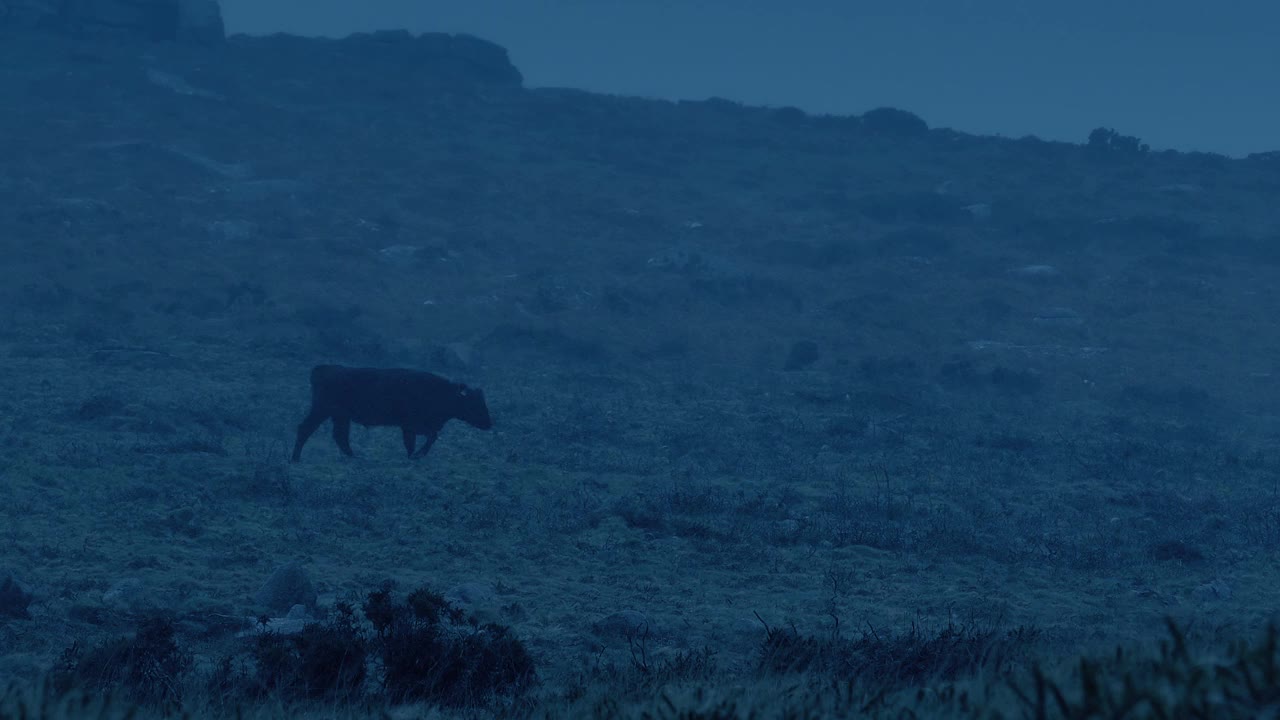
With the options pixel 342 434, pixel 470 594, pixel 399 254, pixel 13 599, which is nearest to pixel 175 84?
pixel 399 254

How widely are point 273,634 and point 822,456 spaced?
10679mm

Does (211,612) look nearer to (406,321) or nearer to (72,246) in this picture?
(406,321)

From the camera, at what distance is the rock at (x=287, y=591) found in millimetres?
7344

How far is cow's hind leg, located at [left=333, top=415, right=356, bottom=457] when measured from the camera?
570 inches

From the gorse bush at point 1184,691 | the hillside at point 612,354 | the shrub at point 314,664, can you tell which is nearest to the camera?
the gorse bush at point 1184,691

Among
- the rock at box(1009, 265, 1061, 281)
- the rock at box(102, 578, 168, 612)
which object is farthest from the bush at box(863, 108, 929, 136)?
the rock at box(102, 578, 168, 612)

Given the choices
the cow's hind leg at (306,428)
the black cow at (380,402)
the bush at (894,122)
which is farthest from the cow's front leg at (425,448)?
the bush at (894,122)

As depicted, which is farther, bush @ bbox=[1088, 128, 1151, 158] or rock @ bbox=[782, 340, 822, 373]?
bush @ bbox=[1088, 128, 1151, 158]

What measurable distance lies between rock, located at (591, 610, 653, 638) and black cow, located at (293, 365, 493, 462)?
790 centimetres

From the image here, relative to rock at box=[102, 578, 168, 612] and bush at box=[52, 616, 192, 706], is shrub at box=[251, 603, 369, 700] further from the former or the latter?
rock at box=[102, 578, 168, 612]

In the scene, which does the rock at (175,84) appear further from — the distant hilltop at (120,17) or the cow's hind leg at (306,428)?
the cow's hind leg at (306,428)

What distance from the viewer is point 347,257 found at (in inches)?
1266

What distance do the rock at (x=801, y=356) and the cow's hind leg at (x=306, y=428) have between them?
13033mm

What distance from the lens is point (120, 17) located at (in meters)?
52.2
